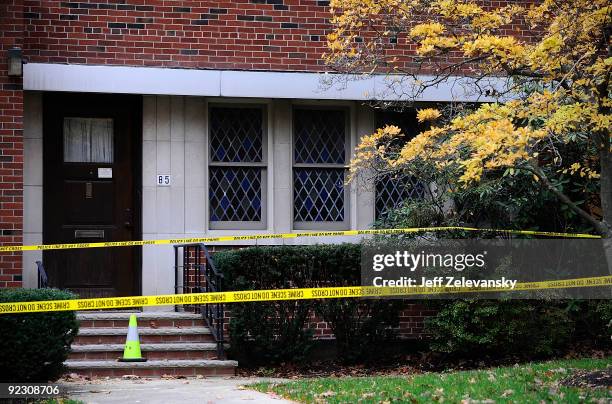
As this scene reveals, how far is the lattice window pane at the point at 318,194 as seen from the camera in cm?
1411

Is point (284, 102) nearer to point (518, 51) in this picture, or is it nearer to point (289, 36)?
point (289, 36)

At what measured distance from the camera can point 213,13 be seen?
45.1 feet

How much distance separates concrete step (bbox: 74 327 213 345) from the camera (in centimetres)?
1226

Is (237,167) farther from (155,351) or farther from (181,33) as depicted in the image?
(155,351)

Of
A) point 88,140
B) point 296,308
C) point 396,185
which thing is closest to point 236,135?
point 88,140

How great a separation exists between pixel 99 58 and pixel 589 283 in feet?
22.9

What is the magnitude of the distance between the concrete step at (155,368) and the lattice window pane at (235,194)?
2.82m

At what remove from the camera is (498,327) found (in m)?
12.1

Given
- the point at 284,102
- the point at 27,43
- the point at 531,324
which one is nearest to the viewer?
the point at 531,324

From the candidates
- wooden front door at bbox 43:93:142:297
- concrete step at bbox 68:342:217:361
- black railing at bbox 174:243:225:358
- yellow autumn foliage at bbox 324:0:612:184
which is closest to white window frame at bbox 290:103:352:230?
black railing at bbox 174:243:225:358

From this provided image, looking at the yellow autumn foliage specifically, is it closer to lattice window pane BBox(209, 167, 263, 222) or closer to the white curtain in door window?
lattice window pane BBox(209, 167, 263, 222)

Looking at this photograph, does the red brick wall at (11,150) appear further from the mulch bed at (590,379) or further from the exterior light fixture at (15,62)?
the mulch bed at (590,379)

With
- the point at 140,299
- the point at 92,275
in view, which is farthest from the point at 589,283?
the point at 92,275

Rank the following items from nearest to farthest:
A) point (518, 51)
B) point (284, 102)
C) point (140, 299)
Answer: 1. point (518, 51)
2. point (140, 299)
3. point (284, 102)
